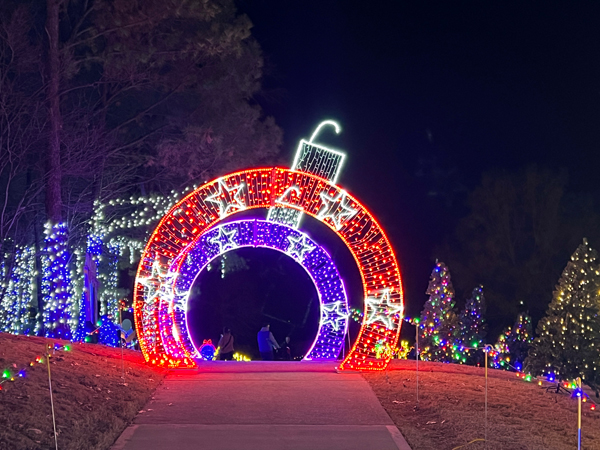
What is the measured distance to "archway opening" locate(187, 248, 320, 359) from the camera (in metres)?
33.0

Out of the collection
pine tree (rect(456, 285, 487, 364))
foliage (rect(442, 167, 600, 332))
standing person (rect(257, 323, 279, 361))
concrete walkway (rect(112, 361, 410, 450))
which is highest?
foliage (rect(442, 167, 600, 332))

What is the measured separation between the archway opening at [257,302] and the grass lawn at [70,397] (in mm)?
20844

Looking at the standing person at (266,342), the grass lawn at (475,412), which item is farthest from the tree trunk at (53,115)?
the grass lawn at (475,412)

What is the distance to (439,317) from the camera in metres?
20.6

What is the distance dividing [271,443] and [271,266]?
26479 mm

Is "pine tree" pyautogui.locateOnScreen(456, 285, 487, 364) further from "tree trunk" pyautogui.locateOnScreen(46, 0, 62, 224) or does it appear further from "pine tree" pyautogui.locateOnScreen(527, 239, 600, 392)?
"tree trunk" pyautogui.locateOnScreen(46, 0, 62, 224)

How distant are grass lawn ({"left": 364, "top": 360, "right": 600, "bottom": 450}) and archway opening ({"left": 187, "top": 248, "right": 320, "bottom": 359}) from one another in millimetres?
20527

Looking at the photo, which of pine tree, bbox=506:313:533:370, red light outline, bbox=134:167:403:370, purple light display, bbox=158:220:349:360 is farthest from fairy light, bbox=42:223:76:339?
pine tree, bbox=506:313:533:370

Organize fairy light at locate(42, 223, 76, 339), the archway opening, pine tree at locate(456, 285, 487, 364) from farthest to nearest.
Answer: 1. the archway opening
2. pine tree at locate(456, 285, 487, 364)
3. fairy light at locate(42, 223, 76, 339)

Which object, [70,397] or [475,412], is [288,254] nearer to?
[475,412]

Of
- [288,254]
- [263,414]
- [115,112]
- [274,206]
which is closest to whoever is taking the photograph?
[263,414]

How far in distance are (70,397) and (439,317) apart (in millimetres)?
13275

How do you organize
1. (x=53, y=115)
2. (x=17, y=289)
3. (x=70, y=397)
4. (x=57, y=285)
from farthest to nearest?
(x=17, y=289)
(x=57, y=285)
(x=53, y=115)
(x=70, y=397)

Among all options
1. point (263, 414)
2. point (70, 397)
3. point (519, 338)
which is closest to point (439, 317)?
point (519, 338)
